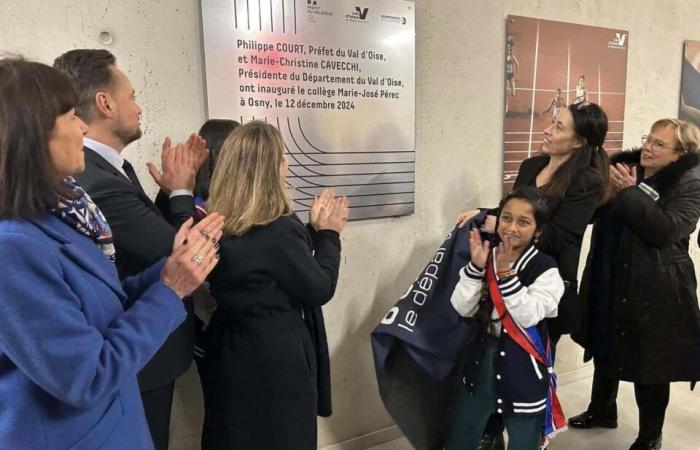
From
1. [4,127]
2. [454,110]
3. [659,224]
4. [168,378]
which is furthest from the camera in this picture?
[454,110]

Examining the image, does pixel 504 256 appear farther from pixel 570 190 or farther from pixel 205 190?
pixel 205 190

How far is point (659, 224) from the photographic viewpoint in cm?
205

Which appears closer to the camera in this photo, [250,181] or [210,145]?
[250,181]

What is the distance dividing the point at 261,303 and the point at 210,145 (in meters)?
0.57

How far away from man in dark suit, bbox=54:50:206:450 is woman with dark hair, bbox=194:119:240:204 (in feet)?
0.41

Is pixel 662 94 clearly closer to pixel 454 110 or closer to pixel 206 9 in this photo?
pixel 454 110

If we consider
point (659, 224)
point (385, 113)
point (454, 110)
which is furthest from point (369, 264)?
point (659, 224)

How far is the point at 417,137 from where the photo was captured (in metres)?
2.36

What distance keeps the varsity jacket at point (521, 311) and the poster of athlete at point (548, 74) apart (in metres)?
0.99

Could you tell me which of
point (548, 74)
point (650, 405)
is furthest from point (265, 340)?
point (548, 74)

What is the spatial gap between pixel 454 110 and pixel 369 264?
0.83 m

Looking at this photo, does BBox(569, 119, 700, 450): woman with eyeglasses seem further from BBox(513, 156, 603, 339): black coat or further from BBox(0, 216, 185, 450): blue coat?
BBox(0, 216, 185, 450): blue coat

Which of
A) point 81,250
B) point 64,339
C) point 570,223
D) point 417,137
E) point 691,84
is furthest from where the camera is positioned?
point 691,84

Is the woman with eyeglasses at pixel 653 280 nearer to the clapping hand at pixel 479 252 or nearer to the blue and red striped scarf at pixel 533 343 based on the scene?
the blue and red striped scarf at pixel 533 343
